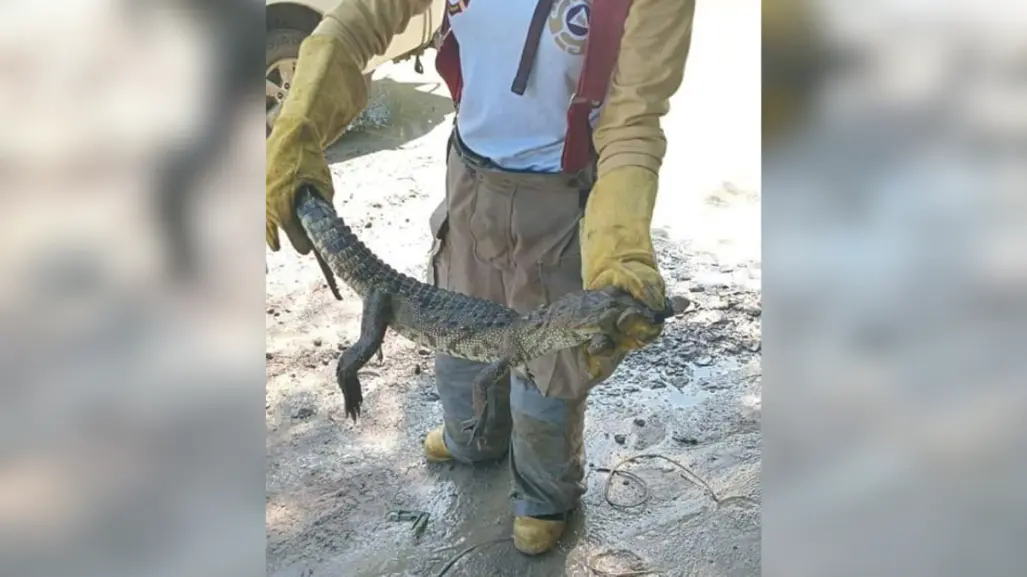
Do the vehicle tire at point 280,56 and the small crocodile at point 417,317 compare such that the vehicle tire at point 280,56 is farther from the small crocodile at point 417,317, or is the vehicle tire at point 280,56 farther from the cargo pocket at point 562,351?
the cargo pocket at point 562,351

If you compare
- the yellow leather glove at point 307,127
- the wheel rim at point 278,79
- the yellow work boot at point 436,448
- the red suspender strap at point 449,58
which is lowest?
the yellow work boot at point 436,448

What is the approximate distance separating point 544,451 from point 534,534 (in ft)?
0.90

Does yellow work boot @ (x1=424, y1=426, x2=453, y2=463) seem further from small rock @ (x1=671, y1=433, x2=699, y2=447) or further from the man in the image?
small rock @ (x1=671, y1=433, x2=699, y2=447)

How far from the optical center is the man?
2121 millimetres

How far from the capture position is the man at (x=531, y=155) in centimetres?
212

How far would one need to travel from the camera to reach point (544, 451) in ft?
9.17

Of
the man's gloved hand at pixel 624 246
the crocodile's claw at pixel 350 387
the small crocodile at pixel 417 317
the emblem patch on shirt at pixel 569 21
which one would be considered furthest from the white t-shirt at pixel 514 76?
the crocodile's claw at pixel 350 387
